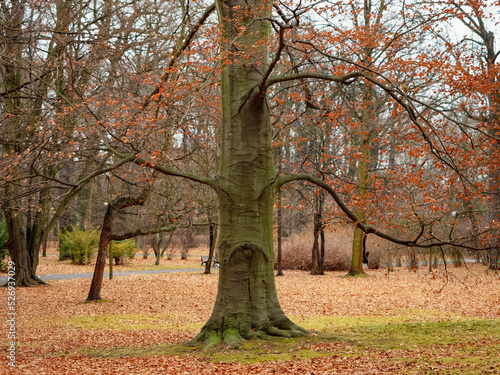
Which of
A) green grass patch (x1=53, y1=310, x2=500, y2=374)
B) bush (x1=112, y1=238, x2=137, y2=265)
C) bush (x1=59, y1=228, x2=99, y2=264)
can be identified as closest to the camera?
green grass patch (x1=53, y1=310, x2=500, y2=374)

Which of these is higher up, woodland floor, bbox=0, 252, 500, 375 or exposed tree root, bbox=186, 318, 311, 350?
exposed tree root, bbox=186, 318, 311, 350

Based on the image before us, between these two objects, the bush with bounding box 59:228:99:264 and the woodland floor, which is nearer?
the woodland floor

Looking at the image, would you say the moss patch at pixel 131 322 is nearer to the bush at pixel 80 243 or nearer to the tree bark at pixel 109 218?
the tree bark at pixel 109 218

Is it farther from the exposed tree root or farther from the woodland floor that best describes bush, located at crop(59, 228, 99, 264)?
the exposed tree root

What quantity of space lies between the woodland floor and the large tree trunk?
14.7 inches

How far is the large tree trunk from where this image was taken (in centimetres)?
610

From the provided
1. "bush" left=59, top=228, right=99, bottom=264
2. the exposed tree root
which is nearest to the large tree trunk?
the exposed tree root

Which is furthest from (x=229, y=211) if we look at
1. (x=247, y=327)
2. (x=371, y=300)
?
(x=371, y=300)

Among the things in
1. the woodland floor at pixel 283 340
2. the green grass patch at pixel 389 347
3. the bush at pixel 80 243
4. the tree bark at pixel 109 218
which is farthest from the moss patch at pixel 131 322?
the bush at pixel 80 243

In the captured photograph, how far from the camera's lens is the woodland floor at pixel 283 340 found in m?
5.09

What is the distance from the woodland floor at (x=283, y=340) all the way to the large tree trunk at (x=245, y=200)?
1.23 ft

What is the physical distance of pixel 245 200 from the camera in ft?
20.5

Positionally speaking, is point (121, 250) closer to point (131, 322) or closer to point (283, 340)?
point (131, 322)

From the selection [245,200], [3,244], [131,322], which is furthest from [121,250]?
[245,200]
